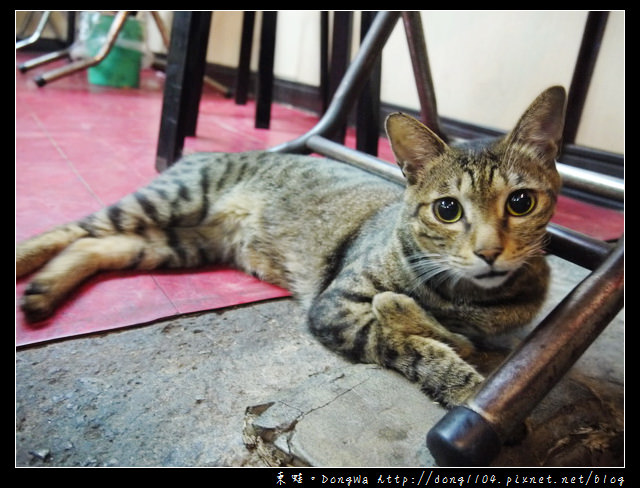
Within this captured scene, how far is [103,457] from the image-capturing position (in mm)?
904

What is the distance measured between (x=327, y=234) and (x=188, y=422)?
0.78m

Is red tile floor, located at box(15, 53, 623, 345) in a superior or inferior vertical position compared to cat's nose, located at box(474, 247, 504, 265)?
inferior

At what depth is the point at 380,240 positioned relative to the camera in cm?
142

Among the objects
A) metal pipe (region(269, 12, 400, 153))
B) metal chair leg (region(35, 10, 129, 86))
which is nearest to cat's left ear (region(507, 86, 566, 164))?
metal pipe (region(269, 12, 400, 153))

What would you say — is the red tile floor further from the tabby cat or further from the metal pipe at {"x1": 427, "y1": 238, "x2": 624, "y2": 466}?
the metal pipe at {"x1": 427, "y1": 238, "x2": 624, "y2": 466}

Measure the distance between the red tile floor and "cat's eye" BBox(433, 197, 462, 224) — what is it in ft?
2.11

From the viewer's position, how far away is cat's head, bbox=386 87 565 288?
3.52 feet

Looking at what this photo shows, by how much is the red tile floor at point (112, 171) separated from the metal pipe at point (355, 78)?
0.77 metres

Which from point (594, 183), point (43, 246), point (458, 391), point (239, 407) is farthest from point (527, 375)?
point (43, 246)

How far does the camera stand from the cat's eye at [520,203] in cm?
109

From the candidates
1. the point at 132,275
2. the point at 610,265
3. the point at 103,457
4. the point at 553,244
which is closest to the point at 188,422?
the point at 103,457

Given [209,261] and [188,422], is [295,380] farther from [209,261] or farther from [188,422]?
[209,261]

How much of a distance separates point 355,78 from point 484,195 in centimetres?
122

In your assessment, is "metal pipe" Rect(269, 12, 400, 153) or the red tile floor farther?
"metal pipe" Rect(269, 12, 400, 153)
